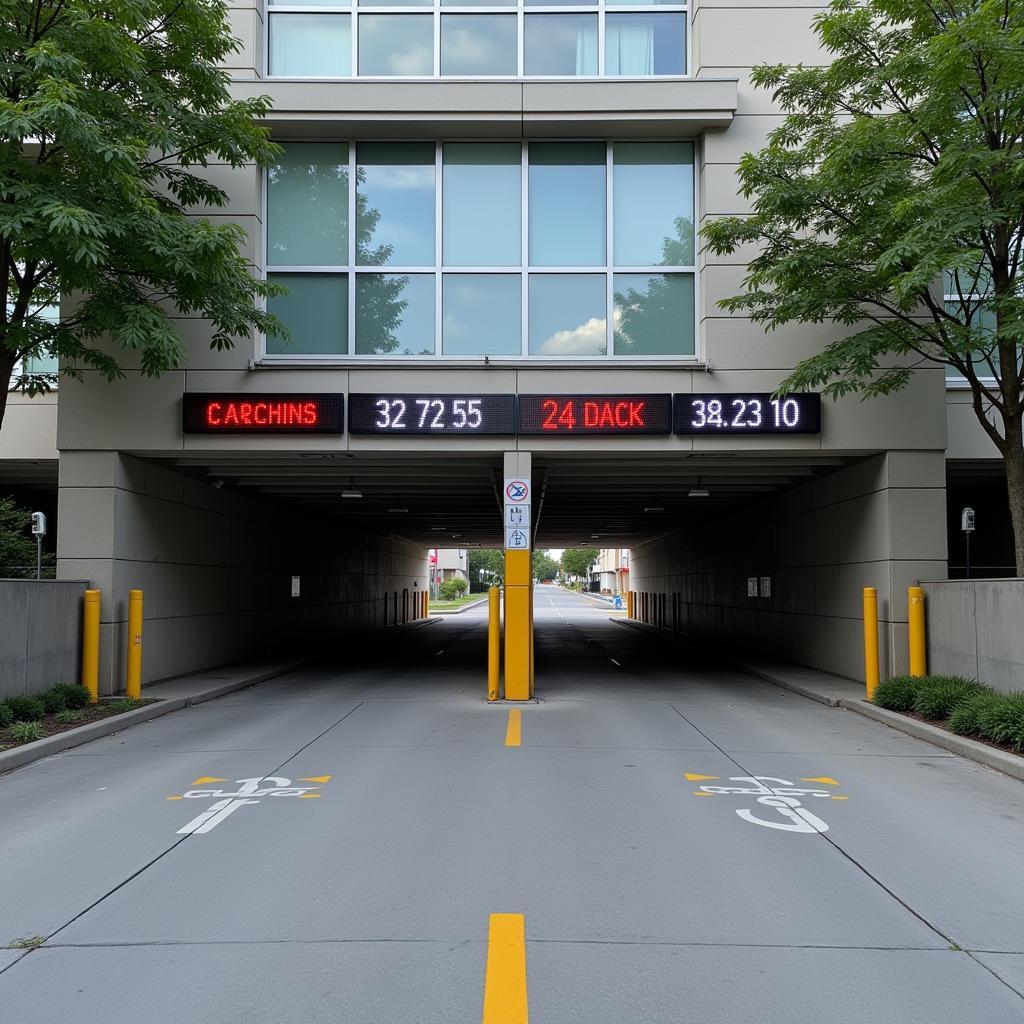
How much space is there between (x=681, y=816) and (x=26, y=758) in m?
6.80

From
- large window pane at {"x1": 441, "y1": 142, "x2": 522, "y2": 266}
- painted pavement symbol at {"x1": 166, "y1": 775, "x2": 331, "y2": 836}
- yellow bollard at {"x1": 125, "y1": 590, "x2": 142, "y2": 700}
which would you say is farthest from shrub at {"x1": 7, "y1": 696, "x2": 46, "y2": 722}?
large window pane at {"x1": 441, "y1": 142, "x2": 522, "y2": 266}

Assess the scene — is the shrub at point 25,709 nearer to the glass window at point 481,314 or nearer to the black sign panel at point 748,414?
the glass window at point 481,314

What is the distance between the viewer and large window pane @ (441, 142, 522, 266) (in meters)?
15.8

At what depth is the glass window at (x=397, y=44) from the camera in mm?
16062

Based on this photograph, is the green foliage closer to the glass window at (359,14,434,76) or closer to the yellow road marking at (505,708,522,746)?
the glass window at (359,14,434,76)

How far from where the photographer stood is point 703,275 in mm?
15234

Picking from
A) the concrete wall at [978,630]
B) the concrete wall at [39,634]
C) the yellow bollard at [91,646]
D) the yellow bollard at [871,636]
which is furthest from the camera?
the yellow bollard at [871,636]

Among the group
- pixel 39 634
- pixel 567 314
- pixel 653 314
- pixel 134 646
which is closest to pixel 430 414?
pixel 567 314

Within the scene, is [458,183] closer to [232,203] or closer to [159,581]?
[232,203]

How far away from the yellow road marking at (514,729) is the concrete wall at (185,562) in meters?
6.18

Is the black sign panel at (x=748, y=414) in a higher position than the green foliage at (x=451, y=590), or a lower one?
higher

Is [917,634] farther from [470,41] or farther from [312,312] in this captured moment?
[470,41]

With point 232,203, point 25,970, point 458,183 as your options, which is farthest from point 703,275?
point 25,970

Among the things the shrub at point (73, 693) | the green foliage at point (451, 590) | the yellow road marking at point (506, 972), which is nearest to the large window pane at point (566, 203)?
the shrub at point (73, 693)
